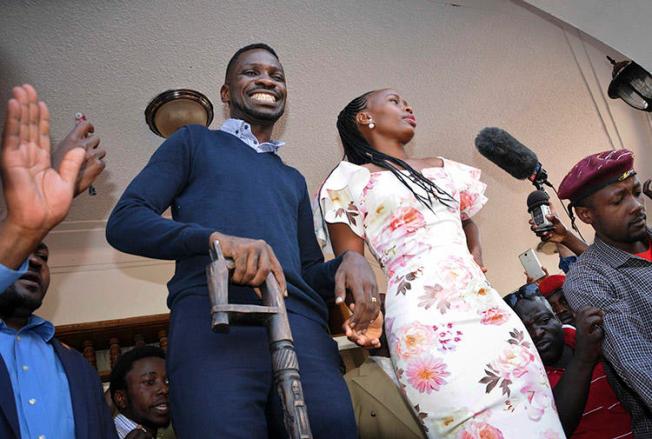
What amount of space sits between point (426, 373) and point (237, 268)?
0.49 metres

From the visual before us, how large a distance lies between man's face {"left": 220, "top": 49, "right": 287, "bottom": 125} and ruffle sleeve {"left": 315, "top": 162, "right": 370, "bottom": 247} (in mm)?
227

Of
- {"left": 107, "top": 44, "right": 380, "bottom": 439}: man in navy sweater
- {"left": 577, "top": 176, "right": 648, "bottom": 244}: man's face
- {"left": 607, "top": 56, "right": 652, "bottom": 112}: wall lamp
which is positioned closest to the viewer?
{"left": 107, "top": 44, "right": 380, "bottom": 439}: man in navy sweater

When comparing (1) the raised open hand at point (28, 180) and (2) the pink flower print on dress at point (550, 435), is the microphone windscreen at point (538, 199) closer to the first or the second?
(2) the pink flower print on dress at point (550, 435)

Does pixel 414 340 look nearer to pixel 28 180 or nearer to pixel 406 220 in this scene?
pixel 406 220

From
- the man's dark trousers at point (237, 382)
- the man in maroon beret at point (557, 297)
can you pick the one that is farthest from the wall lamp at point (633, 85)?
the man's dark trousers at point (237, 382)

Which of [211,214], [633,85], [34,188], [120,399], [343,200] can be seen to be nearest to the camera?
[34,188]

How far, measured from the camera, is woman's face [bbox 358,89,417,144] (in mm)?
1957

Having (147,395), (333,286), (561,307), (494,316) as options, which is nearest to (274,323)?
(333,286)

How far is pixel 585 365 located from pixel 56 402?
4.22 feet

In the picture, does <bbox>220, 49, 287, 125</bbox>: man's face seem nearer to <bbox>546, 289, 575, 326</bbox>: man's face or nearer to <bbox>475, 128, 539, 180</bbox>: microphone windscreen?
<bbox>475, 128, 539, 180</bbox>: microphone windscreen

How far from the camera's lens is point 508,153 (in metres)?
2.65

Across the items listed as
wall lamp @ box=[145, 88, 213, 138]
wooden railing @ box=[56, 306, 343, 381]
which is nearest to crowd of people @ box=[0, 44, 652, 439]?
wall lamp @ box=[145, 88, 213, 138]

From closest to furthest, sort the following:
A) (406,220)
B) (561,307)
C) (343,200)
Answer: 1. (406,220)
2. (343,200)
3. (561,307)

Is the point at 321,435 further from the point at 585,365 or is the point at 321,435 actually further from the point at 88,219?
the point at 88,219
